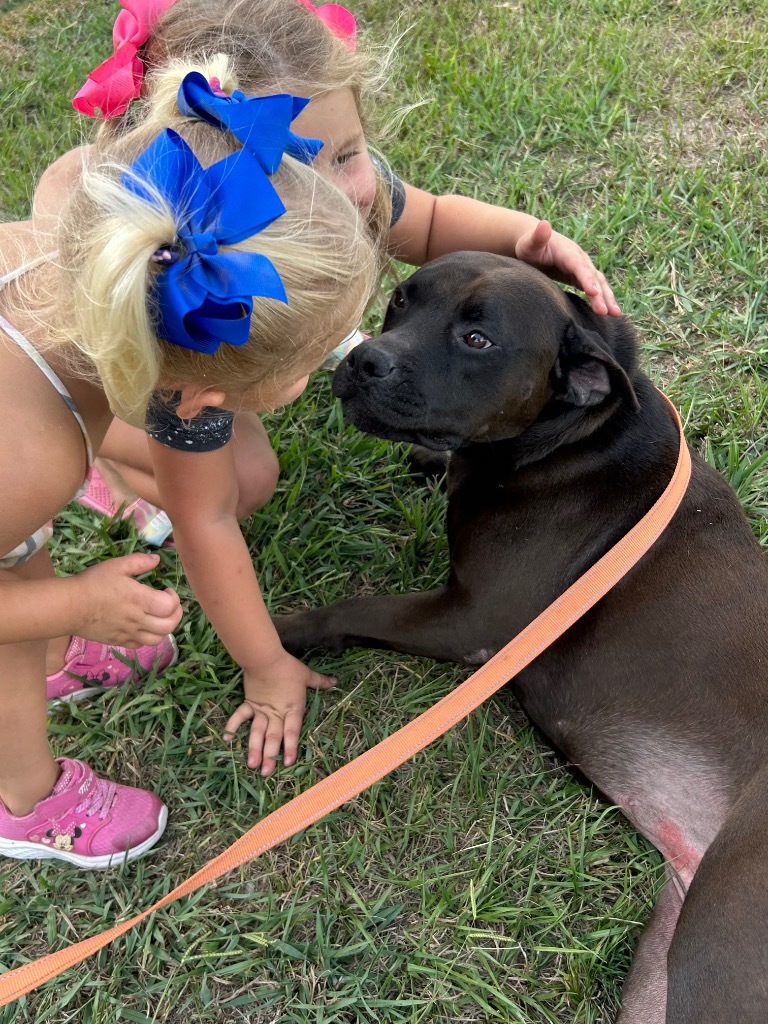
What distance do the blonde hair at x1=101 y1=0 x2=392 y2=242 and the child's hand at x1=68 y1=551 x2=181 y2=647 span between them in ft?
3.46

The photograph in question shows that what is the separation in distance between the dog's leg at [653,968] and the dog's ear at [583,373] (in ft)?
4.41

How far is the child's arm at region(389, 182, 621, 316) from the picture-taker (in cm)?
280

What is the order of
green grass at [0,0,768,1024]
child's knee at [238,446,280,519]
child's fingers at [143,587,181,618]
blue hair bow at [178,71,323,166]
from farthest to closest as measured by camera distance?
child's knee at [238,446,280,519]
green grass at [0,0,768,1024]
child's fingers at [143,587,181,618]
blue hair bow at [178,71,323,166]

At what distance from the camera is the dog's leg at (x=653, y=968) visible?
7.44 feet

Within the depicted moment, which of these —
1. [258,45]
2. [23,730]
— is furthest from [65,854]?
[258,45]

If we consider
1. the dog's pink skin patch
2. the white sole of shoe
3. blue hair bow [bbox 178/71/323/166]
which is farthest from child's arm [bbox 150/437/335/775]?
the dog's pink skin patch

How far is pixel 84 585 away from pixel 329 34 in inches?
62.5

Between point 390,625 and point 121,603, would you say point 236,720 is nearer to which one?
point 390,625

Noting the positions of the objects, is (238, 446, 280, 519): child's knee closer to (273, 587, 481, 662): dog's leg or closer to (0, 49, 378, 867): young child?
(273, 587, 481, 662): dog's leg

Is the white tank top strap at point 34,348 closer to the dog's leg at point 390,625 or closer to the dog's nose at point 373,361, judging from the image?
the dog's nose at point 373,361

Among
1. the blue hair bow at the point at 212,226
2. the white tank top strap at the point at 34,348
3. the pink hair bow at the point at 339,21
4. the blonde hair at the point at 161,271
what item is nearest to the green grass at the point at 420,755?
the white tank top strap at the point at 34,348

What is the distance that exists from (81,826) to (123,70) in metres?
2.00

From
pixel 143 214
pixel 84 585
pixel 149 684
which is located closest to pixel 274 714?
pixel 149 684

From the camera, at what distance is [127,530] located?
3.28 meters
